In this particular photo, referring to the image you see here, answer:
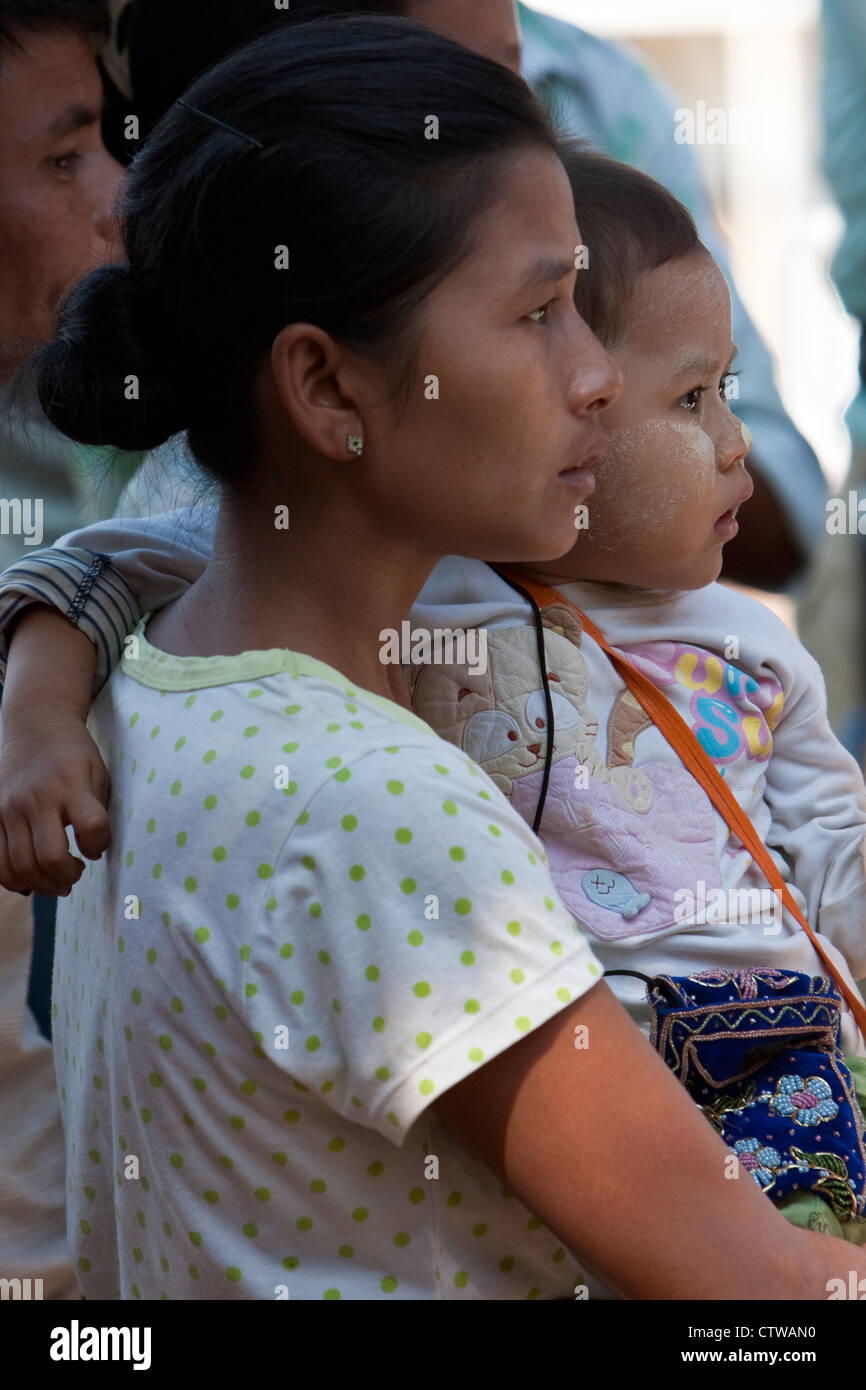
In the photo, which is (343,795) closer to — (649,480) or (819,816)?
(649,480)

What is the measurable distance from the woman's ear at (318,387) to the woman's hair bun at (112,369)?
0.51 ft

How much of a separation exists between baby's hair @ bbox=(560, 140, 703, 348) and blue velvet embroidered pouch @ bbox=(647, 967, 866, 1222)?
709 mm

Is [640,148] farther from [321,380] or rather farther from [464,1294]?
[464,1294]

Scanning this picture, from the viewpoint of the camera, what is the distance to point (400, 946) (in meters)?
1.11

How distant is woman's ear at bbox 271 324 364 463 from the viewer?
1310 millimetres

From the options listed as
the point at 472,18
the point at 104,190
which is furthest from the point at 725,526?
the point at 104,190

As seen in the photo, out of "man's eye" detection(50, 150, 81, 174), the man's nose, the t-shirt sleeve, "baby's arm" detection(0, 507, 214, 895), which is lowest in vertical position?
the t-shirt sleeve

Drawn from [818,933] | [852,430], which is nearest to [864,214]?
[852,430]

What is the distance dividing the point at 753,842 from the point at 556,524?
1.58ft

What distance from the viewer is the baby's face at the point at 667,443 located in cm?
173

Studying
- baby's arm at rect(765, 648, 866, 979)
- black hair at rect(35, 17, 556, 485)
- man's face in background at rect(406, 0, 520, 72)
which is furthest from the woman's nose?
man's face in background at rect(406, 0, 520, 72)

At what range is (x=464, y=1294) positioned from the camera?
1229 mm

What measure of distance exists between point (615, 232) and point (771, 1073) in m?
0.90

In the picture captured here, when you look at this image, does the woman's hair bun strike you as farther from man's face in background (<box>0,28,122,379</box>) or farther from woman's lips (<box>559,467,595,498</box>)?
man's face in background (<box>0,28,122,379</box>)
